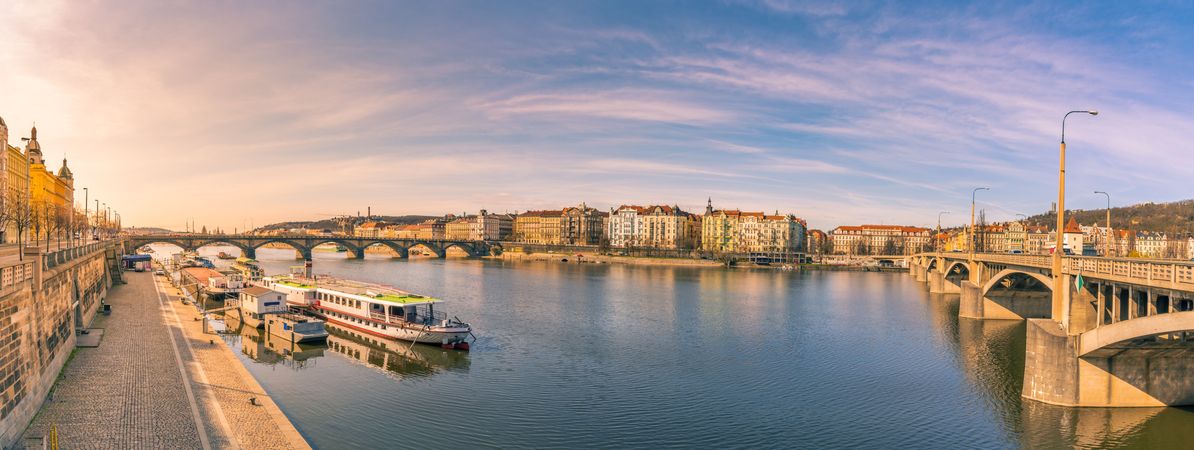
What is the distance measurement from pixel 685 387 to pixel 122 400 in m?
25.4

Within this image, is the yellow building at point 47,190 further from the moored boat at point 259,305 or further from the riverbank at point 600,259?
the riverbank at point 600,259

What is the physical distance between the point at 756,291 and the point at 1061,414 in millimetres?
66643

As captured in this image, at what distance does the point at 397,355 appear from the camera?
1703 inches

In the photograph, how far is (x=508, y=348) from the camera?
150 ft

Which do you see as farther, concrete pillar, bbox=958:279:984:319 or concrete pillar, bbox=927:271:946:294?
concrete pillar, bbox=927:271:946:294

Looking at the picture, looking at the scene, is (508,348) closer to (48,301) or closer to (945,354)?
(48,301)

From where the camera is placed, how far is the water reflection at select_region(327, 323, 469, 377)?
39469 millimetres

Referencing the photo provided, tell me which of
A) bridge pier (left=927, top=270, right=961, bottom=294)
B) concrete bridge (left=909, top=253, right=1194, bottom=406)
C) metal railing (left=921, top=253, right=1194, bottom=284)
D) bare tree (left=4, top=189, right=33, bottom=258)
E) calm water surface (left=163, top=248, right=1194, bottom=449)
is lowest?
calm water surface (left=163, top=248, right=1194, bottom=449)

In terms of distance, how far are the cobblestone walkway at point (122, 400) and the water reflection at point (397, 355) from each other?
10.5m

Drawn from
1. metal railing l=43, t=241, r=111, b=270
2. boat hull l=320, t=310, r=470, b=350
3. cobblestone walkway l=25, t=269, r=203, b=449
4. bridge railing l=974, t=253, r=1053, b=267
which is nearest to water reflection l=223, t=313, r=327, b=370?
boat hull l=320, t=310, r=470, b=350

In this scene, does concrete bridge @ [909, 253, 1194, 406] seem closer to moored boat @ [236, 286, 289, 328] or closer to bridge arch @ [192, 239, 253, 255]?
moored boat @ [236, 286, 289, 328]

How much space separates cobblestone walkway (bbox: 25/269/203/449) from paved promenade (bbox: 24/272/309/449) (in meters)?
0.03

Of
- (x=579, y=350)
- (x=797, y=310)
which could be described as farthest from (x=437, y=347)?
(x=797, y=310)

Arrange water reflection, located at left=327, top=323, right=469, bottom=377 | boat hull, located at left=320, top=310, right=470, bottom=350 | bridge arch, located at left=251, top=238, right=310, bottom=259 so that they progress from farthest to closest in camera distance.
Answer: bridge arch, located at left=251, top=238, right=310, bottom=259 → boat hull, located at left=320, top=310, right=470, bottom=350 → water reflection, located at left=327, top=323, right=469, bottom=377
